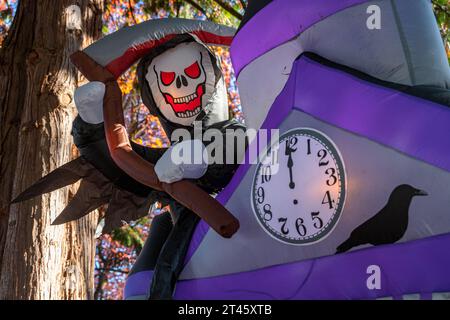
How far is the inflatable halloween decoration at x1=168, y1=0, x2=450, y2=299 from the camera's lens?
1.71 meters

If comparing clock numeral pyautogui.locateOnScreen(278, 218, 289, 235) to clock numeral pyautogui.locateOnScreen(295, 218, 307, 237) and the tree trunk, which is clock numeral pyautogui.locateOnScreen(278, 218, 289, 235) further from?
the tree trunk

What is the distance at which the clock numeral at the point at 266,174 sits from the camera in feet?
6.55

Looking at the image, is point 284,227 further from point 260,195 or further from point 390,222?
point 390,222

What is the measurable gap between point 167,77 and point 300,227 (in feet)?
3.36

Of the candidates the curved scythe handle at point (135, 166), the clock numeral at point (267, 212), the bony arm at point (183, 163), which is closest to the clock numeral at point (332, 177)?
the clock numeral at point (267, 212)

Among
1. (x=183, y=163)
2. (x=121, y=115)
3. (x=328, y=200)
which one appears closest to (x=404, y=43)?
(x=328, y=200)

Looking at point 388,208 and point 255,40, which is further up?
point 255,40

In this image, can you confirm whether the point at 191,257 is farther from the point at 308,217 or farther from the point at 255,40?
the point at 255,40

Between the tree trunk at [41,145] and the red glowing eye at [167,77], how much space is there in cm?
126

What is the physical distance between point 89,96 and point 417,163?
131 cm

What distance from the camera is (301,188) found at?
6.23 feet

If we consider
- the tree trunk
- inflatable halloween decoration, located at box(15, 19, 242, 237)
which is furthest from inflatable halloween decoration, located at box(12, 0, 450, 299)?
the tree trunk

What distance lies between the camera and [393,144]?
1.76 meters
